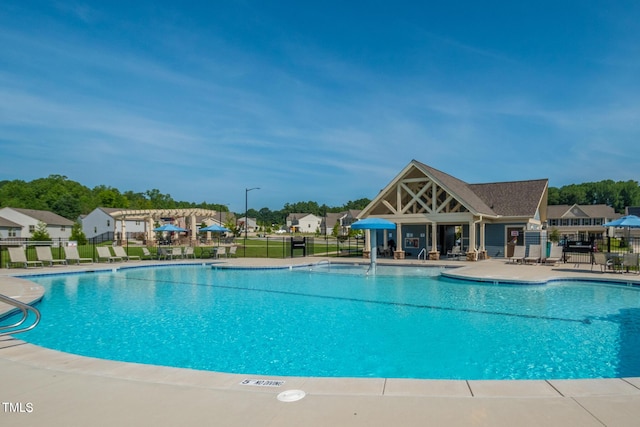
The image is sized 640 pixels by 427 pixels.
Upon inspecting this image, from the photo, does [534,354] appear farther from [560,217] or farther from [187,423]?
[560,217]

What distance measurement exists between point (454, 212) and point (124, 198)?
95.3 meters

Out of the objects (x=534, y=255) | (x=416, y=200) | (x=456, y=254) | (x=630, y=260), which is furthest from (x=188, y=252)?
(x=630, y=260)

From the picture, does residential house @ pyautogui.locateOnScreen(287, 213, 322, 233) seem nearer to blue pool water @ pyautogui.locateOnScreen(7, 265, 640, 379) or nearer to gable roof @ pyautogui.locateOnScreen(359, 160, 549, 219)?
gable roof @ pyautogui.locateOnScreen(359, 160, 549, 219)

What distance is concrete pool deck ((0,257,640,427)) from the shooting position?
352cm

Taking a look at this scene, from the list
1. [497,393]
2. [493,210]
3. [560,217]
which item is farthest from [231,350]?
[560,217]

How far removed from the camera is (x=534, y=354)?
7.12 m

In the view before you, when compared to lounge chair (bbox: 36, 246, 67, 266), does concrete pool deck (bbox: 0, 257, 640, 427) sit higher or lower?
lower

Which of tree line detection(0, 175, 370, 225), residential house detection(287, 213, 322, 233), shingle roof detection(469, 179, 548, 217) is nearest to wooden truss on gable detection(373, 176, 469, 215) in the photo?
shingle roof detection(469, 179, 548, 217)

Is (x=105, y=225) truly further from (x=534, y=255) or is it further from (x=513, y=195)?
(x=534, y=255)

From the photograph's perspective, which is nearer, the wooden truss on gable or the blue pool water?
the blue pool water

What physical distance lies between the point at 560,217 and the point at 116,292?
77.6 metres

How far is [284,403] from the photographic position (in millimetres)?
3863

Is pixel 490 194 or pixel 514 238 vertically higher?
pixel 490 194

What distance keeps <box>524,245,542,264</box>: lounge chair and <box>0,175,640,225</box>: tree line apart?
75.9 m
